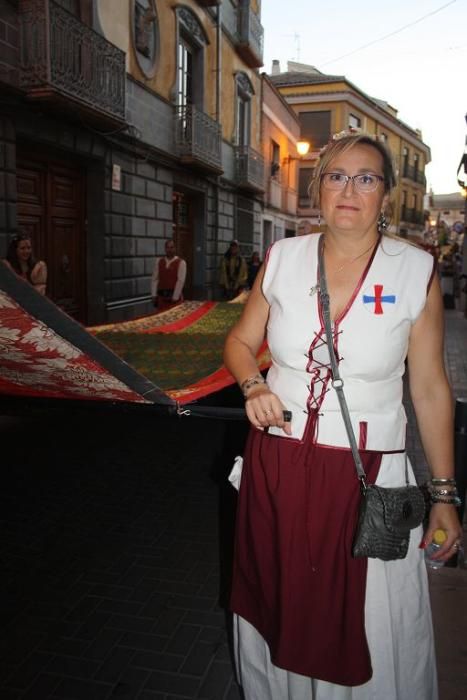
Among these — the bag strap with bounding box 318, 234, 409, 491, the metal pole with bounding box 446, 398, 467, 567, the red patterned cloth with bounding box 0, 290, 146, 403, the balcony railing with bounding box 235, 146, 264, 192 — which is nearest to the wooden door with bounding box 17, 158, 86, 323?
the red patterned cloth with bounding box 0, 290, 146, 403

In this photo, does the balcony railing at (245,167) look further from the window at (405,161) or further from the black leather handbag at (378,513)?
the window at (405,161)

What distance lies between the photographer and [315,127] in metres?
34.8

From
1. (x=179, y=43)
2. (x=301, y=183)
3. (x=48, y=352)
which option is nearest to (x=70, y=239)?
(x=179, y=43)

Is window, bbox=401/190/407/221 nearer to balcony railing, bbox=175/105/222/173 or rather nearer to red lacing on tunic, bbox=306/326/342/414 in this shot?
balcony railing, bbox=175/105/222/173

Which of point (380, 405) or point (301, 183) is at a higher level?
point (301, 183)

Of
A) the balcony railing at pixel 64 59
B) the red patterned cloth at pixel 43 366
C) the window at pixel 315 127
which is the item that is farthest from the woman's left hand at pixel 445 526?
the window at pixel 315 127

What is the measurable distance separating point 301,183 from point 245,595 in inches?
1365

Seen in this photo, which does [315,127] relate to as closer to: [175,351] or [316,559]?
[175,351]

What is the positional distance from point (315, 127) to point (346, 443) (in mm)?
36136

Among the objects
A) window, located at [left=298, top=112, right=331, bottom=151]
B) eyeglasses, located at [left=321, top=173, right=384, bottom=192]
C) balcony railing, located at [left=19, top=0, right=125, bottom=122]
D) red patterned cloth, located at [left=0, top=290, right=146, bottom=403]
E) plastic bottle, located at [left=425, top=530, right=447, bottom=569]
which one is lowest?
plastic bottle, located at [left=425, top=530, right=447, bottom=569]

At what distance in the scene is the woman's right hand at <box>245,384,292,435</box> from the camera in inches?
62.4

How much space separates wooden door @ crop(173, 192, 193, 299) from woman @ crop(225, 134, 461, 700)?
1376 centimetres

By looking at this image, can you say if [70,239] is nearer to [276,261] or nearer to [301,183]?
[276,261]

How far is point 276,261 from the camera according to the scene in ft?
5.99
